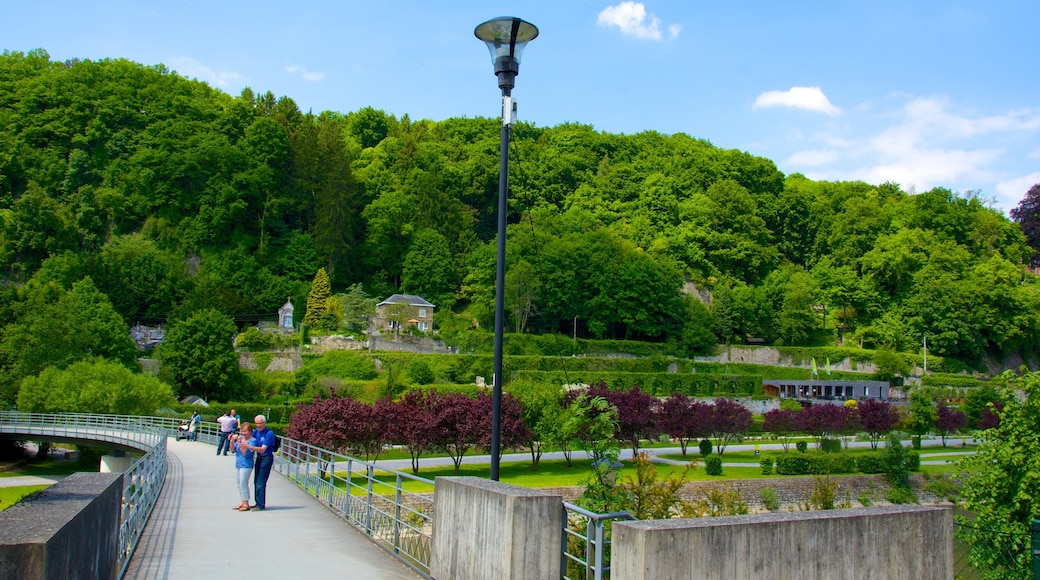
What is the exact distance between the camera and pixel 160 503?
14.3 meters

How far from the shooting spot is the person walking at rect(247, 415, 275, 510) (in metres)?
12.6

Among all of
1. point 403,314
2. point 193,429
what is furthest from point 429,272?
point 193,429

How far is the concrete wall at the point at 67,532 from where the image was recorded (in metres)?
4.71

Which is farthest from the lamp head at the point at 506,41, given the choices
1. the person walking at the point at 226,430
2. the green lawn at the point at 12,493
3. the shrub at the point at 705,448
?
the shrub at the point at 705,448

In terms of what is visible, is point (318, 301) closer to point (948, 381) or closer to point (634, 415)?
point (634, 415)

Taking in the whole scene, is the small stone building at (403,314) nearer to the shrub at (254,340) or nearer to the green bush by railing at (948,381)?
the shrub at (254,340)

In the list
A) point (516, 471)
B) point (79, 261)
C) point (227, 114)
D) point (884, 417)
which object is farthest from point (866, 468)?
point (227, 114)

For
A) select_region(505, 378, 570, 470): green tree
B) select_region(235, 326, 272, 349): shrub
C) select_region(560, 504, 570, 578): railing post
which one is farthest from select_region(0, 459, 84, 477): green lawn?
select_region(560, 504, 570, 578): railing post

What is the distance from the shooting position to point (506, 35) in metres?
10.1

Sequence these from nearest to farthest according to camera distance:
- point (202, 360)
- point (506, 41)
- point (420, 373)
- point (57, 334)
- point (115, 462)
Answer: point (506, 41) < point (115, 462) < point (57, 334) < point (202, 360) < point (420, 373)

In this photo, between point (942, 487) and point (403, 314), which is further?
point (403, 314)

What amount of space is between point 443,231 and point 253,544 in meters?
72.4

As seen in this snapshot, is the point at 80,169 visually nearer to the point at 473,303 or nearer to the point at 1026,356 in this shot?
the point at 473,303

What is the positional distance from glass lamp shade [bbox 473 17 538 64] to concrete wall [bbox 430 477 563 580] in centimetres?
542
